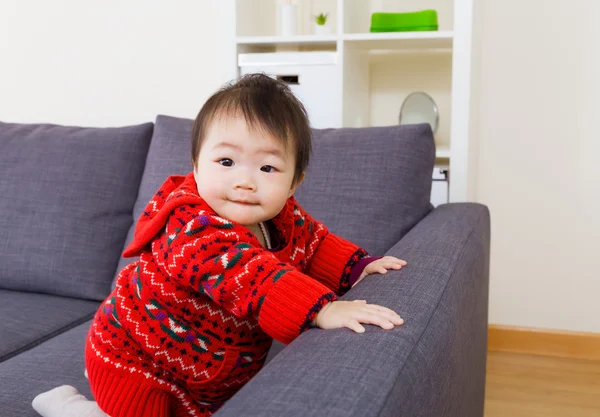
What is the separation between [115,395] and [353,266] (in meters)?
0.43

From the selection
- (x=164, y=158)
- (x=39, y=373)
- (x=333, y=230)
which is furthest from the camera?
(x=164, y=158)

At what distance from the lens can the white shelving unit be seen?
76.3 inches

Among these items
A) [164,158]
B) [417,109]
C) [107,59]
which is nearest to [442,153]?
[417,109]

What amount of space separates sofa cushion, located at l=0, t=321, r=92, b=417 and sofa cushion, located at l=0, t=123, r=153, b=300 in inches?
12.5

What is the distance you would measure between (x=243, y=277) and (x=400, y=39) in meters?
1.29

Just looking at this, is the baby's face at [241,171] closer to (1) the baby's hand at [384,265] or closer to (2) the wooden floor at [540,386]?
(1) the baby's hand at [384,265]

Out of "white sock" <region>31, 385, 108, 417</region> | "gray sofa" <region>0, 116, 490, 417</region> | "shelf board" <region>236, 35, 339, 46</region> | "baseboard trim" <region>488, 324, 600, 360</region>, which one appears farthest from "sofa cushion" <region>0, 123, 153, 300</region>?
"baseboard trim" <region>488, 324, 600, 360</region>

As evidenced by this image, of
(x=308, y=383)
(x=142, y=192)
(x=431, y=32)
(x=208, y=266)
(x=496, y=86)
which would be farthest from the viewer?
(x=496, y=86)

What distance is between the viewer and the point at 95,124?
265 centimetres

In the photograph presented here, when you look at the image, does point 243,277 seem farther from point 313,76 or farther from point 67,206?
point 313,76

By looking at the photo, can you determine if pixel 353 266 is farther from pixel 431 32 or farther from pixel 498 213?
pixel 498 213

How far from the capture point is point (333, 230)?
1541 millimetres

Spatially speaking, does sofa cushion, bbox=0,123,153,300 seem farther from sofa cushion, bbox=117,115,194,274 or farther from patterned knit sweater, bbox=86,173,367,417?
patterned knit sweater, bbox=86,173,367,417

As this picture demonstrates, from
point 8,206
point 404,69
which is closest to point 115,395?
point 8,206
